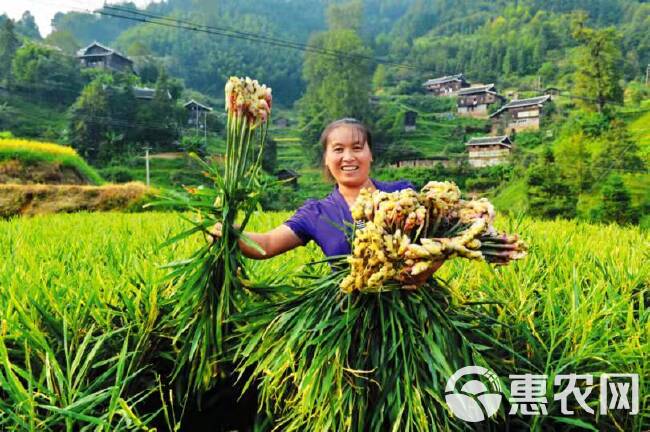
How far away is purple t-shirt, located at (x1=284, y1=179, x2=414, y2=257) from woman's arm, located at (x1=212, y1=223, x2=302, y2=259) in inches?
0.7

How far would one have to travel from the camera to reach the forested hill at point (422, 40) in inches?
1480

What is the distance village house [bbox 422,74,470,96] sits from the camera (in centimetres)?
3647

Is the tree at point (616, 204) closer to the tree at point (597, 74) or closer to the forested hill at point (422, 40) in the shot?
the tree at point (597, 74)

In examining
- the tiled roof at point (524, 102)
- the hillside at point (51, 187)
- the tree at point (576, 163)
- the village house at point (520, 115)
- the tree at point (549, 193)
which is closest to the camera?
the hillside at point (51, 187)

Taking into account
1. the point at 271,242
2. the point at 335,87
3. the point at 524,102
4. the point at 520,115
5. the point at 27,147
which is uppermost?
the point at 335,87

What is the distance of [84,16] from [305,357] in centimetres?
6648

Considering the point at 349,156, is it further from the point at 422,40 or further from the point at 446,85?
the point at 422,40

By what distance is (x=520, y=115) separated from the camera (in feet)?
97.2

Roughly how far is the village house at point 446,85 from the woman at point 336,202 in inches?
1470

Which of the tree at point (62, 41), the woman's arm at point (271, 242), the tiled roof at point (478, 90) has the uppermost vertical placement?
the tree at point (62, 41)

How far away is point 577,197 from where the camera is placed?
1839 centimetres

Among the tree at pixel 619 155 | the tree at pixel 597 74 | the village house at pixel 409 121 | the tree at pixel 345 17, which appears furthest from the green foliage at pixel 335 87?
the tree at pixel 619 155

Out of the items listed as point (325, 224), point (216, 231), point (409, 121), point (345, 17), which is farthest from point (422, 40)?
point (216, 231)

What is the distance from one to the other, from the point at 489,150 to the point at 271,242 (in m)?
28.3
